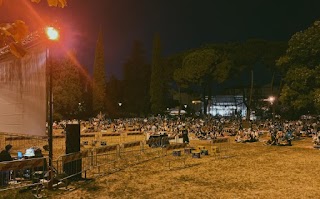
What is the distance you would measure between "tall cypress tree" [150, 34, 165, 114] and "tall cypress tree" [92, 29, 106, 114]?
9175 mm

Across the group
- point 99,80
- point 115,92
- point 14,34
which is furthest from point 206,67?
point 14,34

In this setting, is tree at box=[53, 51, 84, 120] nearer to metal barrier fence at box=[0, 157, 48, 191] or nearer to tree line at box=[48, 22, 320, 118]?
tree line at box=[48, 22, 320, 118]

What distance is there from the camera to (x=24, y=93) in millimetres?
11125

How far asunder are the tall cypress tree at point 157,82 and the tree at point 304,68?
105 ft

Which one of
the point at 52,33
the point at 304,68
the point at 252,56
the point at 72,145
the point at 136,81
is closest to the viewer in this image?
the point at 52,33

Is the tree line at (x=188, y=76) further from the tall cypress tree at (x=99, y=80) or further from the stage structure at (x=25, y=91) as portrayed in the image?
the stage structure at (x=25, y=91)

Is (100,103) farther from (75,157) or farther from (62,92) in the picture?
(75,157)

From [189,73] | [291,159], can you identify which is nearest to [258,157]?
[291,159]

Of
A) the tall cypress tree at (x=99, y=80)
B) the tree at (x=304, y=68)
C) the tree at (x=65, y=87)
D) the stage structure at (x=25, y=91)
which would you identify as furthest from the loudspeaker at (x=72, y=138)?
the tall cypress tree at (x=99, y=80)

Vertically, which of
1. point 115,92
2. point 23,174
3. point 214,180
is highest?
point 115,92

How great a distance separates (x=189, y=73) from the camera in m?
60.4

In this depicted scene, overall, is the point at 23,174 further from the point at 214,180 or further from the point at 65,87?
the point at 65,87

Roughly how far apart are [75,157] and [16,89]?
3.09 meters

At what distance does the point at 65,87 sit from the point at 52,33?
37.9 m
